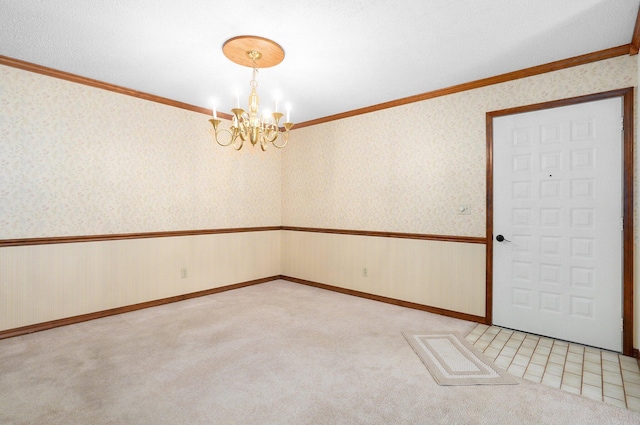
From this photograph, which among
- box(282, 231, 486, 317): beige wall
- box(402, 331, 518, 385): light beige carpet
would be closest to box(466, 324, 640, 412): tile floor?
box(402, 331, 518, 385): light beige carpet

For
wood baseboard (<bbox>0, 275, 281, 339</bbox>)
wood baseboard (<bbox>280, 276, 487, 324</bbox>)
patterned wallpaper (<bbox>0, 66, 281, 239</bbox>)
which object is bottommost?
wood baseboard (<bbox>280, 276, 487, 324</bbox>)

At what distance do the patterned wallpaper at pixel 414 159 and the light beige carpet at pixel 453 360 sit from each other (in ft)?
4.07

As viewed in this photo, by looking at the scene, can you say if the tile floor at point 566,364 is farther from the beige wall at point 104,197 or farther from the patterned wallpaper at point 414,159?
the beige wall at point 104,197

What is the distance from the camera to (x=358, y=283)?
4797mm

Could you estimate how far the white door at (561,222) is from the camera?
9.67 feet

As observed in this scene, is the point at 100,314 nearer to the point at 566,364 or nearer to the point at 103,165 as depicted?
the point at 103,165

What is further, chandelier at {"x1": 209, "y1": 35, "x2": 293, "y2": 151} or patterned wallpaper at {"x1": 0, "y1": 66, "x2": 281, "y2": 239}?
patterned wallpaper at {"x1": 0, "y1": 66, "x2": 281, "y2": 239}

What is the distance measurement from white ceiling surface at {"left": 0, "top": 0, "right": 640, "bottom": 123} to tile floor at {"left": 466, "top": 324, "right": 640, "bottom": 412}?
8.69ft

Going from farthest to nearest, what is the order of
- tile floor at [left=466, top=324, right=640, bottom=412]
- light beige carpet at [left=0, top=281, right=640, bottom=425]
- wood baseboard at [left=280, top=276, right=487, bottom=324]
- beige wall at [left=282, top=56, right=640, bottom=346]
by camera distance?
wood baseboard at [left=280, top=276, right=487, bottom=324] < beige wall at [left=282, top=56, right=640, bottom=346] < tile floor at [left=466, top=324, right=640, bottom=412] < light beige carpet at [left=0, top=281, right=640, bottom=425]

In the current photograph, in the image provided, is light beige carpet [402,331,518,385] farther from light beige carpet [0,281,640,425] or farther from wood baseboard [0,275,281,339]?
wood baseboard [0,275,281,339]

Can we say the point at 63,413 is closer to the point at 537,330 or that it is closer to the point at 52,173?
the point at 52,173

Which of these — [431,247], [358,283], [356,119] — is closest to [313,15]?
[356,119]

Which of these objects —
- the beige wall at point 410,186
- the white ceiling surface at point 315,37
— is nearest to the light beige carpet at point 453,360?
the beige wall at point 410,186

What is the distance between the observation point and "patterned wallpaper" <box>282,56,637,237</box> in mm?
3314
